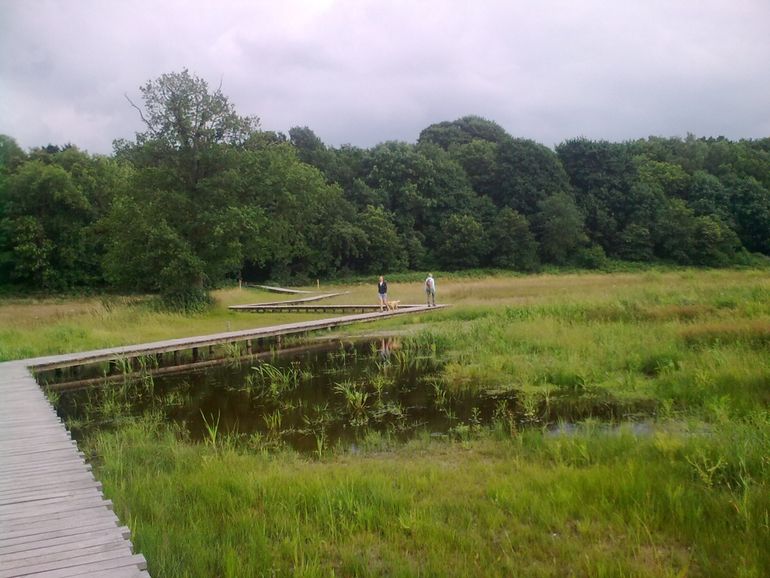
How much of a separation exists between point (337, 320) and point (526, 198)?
1648 inches

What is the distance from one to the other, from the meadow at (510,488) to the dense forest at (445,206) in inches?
817

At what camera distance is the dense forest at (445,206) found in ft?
146

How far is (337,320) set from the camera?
2230cm

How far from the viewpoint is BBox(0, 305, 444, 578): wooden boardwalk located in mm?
4305

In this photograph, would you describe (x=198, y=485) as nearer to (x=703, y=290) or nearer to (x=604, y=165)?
(x=703, y=290)

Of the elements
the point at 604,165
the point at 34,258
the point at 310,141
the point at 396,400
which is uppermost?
Answer: the point at 310,141

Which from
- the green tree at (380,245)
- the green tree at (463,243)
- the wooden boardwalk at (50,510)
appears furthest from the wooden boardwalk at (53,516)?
the green tree at (463,243)

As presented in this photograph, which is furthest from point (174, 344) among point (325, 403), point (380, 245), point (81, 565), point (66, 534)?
point (380, 245)

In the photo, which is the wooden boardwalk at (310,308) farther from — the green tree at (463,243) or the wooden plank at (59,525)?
the green tree at (463,243)

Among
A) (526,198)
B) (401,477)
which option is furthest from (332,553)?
(526,198)

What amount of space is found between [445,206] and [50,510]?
185 feet

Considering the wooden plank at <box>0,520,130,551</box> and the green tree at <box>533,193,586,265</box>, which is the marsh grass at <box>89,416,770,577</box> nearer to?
the wooden plank at <box>0,520,130,551</box>

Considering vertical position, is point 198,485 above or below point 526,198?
below

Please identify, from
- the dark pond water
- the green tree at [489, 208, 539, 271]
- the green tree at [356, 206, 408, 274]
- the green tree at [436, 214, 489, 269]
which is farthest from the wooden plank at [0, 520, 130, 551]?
the green tree at [489, 208, 539, 271]
